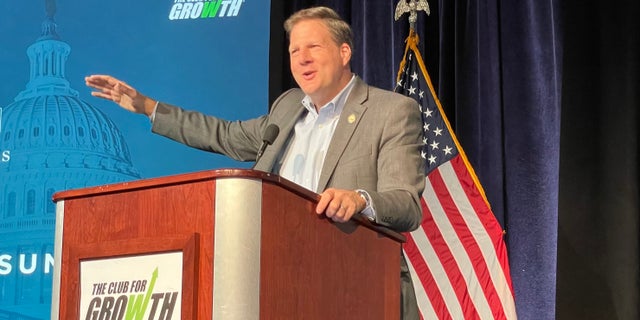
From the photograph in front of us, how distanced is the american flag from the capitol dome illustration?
1.46 metres

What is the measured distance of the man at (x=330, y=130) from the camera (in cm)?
239

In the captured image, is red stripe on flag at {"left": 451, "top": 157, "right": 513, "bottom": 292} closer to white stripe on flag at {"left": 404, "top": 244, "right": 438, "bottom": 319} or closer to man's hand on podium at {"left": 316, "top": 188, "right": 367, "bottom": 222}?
white stripe on flag at {"left": 404, "top": 244, "right": 438, "bottom": 319}

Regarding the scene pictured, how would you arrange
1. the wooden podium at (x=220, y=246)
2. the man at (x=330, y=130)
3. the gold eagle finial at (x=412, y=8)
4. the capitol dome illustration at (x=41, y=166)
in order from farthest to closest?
the gold eagle finial at (x=412, y=8) → the capitol dome illustration at (x=41, y=166) → the man at (x=330, y=130) → the wooden podium at (x=220, y=246)

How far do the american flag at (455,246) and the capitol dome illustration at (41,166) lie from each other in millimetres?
1461

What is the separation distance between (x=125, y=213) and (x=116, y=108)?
2.71 m

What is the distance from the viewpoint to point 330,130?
2625 millimetres

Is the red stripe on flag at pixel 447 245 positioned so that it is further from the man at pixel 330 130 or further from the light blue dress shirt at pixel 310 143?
the light blue dress shirt at pixel 310 143

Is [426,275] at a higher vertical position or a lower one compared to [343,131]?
lower

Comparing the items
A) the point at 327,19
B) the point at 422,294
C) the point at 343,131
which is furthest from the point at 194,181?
the point at 422,294

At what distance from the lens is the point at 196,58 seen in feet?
15.1

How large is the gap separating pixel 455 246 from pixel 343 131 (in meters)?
1.71

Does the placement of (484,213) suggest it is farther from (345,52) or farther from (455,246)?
(345,52)

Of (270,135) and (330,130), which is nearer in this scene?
(270,135)

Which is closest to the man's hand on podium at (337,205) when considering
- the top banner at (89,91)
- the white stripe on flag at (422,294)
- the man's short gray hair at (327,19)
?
the man's short gray hair at (327,19)
